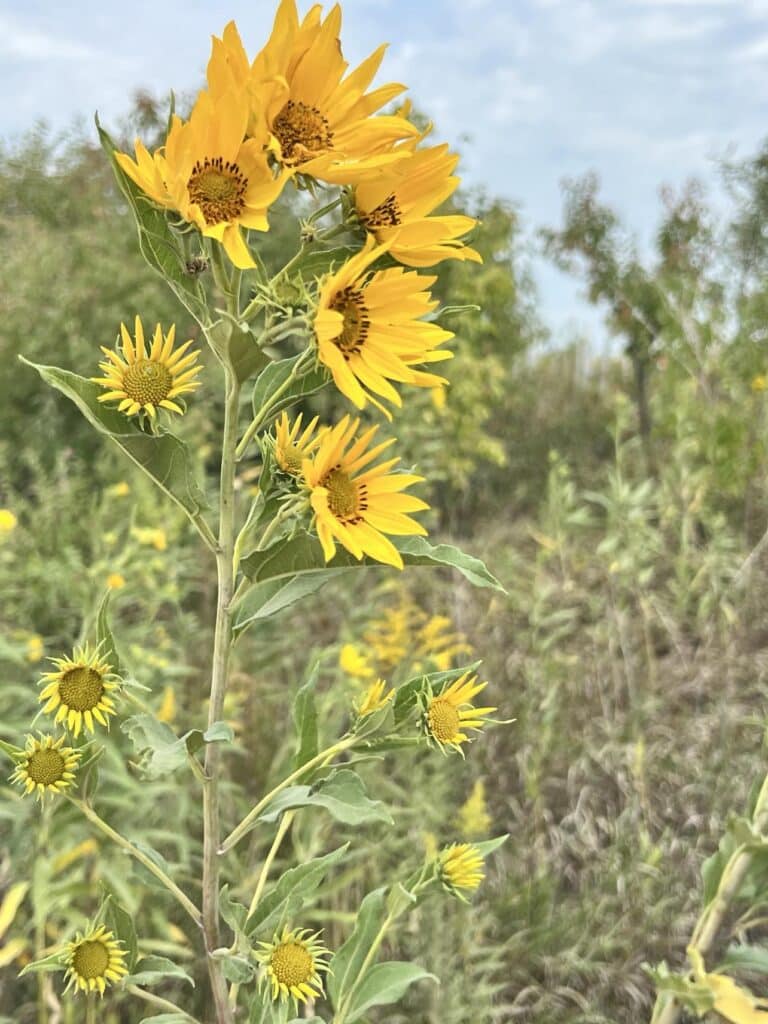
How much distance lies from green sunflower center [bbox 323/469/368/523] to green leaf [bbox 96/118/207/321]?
0.51 feet

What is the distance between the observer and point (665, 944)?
190 cm

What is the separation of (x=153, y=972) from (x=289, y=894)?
0.45ft

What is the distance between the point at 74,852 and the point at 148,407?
1.25 m

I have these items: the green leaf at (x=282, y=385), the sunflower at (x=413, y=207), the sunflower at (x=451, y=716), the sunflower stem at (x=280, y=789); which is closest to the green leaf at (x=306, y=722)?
the sunflower stem at (x=280, y=789)

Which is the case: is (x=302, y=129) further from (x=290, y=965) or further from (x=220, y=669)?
(x=290, y=965)

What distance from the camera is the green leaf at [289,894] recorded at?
0.71 metres

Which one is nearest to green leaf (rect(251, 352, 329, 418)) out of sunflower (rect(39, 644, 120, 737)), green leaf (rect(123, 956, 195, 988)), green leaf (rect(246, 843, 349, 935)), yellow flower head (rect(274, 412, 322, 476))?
yellow flower head (rect(274, 412, 322, 476))

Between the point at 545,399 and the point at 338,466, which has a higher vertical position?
the point at 545,399

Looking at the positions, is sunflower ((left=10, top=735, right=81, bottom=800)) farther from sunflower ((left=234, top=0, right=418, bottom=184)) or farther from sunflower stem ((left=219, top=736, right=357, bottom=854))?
sunflower ((left=234, top=0, right=418, bottom=184))

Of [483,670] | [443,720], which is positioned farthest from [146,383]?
[483,670]

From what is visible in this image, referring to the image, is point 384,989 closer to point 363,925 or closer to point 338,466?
point 363,925

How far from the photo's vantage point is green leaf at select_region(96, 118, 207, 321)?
0.58 m

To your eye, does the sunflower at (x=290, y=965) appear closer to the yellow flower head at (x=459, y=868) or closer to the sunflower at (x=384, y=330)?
the yellow flower head at (x=459, y=868)

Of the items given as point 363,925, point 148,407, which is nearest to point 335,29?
point 148,407
